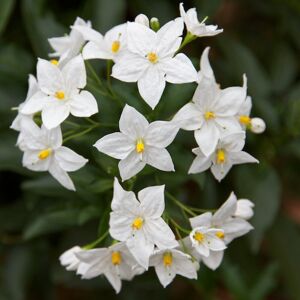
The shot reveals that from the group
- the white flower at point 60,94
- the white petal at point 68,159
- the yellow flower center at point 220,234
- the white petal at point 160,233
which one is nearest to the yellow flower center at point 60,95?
the white flower at point 60,94

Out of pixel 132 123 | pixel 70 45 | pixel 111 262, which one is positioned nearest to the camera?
pixel 132 123

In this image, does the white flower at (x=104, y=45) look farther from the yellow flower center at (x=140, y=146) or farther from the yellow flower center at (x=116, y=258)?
the yellow flower center at (x=116, y=258)

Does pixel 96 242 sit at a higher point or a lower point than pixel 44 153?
lower

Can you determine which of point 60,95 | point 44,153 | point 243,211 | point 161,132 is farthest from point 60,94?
point 243,211

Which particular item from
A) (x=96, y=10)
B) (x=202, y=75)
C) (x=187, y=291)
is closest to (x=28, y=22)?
(x=96, y=10)

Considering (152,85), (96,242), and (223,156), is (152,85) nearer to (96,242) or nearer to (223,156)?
(223,156)

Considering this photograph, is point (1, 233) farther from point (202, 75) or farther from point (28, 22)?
point (202, 75)

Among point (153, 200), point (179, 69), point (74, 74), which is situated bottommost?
point (153, 200)
